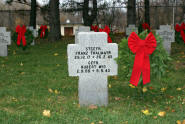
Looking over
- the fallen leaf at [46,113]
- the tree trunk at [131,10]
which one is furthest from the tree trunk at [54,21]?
the fallen leaf at [46,113]

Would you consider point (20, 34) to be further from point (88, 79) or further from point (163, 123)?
point (163, 123)

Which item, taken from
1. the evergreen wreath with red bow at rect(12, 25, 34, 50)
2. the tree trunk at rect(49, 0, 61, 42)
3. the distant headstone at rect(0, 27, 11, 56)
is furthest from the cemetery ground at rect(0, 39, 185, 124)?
the tree trunk at rect(49, 0, 61, 42)

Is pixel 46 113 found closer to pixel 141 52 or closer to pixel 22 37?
pixel 141 52

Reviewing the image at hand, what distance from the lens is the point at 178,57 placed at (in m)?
11.8

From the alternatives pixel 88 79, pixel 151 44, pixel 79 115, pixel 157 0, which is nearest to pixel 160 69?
pixel 151 44

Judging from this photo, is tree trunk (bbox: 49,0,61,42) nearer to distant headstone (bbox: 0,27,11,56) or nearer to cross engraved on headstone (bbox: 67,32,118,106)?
distant headstone (bbox: 0,27,11,56)

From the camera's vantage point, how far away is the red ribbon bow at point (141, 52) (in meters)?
5.34

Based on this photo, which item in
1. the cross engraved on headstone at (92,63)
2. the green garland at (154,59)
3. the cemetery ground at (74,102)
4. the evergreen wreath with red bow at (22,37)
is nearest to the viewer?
the cemetery ground at (74,102)

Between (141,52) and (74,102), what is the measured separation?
1496mm

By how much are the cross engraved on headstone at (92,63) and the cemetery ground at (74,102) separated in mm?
246

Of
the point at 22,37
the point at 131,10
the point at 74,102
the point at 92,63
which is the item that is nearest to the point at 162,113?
the point at 92,63

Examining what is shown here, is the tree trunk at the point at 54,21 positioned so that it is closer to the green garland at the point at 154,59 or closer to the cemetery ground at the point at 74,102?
the cemetery ground at the point at 74,102

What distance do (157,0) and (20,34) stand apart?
83.4 ft

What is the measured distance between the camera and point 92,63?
5379mm
